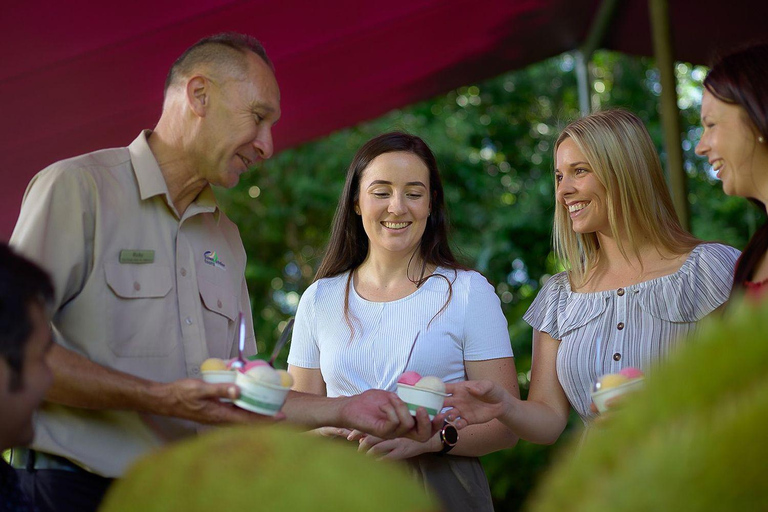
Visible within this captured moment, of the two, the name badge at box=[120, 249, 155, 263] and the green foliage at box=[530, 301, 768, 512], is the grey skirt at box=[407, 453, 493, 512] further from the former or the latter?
the green foliage at box=[530, 301, 768, 512]

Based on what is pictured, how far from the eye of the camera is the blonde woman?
2584 mm

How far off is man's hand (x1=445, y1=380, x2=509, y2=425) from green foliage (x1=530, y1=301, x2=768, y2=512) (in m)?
1.90

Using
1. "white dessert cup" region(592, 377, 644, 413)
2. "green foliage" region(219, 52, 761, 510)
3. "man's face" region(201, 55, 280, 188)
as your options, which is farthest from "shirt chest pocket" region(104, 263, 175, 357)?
"green foliage" region(219, 52, 761, 510)

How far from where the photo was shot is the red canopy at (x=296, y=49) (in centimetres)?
406

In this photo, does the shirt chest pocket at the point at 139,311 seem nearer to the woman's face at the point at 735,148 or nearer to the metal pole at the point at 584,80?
the woman's face at the point at 735,148

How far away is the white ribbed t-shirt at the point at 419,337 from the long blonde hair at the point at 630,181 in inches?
14.3

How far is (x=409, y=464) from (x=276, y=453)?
2260 millimetres

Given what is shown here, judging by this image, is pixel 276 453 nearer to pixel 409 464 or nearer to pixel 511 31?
pixel 409 464

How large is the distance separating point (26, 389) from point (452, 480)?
6.52 ft

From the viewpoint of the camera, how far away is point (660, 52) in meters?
5.75

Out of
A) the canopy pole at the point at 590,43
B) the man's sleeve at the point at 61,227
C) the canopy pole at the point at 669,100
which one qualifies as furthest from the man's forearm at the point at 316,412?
the canopy pole at the point at 590,43

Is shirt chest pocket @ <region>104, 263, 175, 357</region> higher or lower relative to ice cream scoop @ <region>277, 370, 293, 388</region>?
higher

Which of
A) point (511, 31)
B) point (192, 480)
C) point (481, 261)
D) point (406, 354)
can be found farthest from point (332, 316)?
point (481, 261)

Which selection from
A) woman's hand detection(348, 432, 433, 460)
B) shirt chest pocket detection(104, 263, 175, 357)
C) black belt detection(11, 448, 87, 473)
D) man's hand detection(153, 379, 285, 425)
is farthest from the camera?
woman's hand detection(348, 432, 433, 460)
